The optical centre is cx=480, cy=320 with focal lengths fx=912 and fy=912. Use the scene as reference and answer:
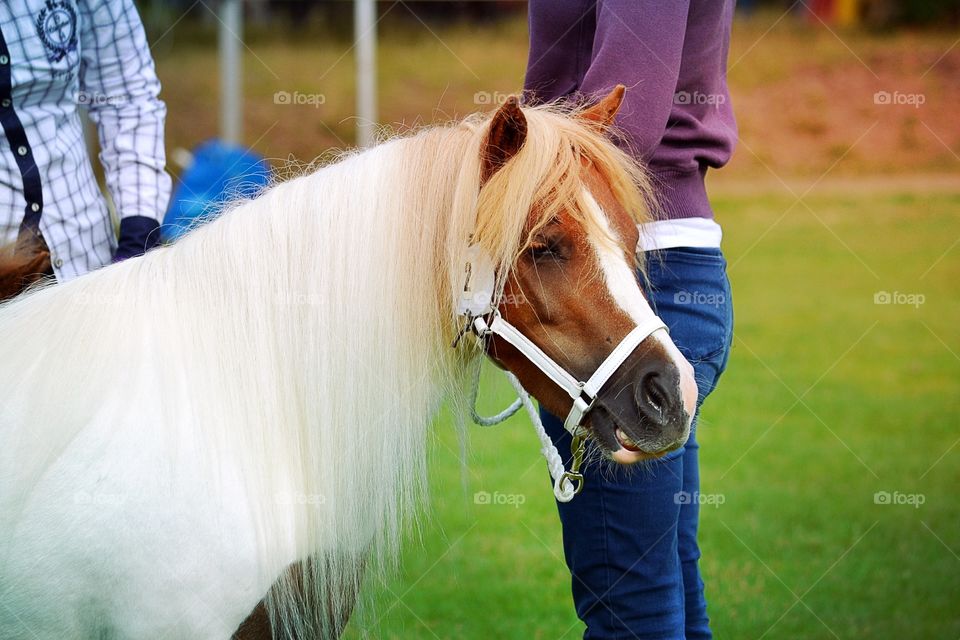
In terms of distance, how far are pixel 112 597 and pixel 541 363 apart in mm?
1028

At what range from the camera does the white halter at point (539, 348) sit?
1.90m

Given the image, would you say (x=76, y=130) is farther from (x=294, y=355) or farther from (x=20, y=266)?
(x=294, y=355)

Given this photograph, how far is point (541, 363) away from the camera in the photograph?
78.0 inches

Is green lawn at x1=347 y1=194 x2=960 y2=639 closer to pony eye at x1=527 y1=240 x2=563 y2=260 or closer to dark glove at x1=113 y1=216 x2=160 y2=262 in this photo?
pony eye at x1=527 y1=240 x2=563 y2=260

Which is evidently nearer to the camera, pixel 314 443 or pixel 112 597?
pixel 112 597

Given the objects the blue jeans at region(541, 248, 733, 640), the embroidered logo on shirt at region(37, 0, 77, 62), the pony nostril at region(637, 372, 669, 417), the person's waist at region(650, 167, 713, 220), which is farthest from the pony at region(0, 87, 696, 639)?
the embroidered logo on shirt at region(37, 0, 77, 62)

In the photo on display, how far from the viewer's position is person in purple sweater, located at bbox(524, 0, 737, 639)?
7.00ft

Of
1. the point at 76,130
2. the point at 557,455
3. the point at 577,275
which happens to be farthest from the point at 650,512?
the point at 76,130

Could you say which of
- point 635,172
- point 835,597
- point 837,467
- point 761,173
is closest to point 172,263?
point 635,172

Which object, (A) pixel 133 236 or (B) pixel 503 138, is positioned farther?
(A) pixel 133 236

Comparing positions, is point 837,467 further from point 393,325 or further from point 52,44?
point 52,44

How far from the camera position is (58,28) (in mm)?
2514

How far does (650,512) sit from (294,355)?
90 cm

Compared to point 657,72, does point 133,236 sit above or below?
below
